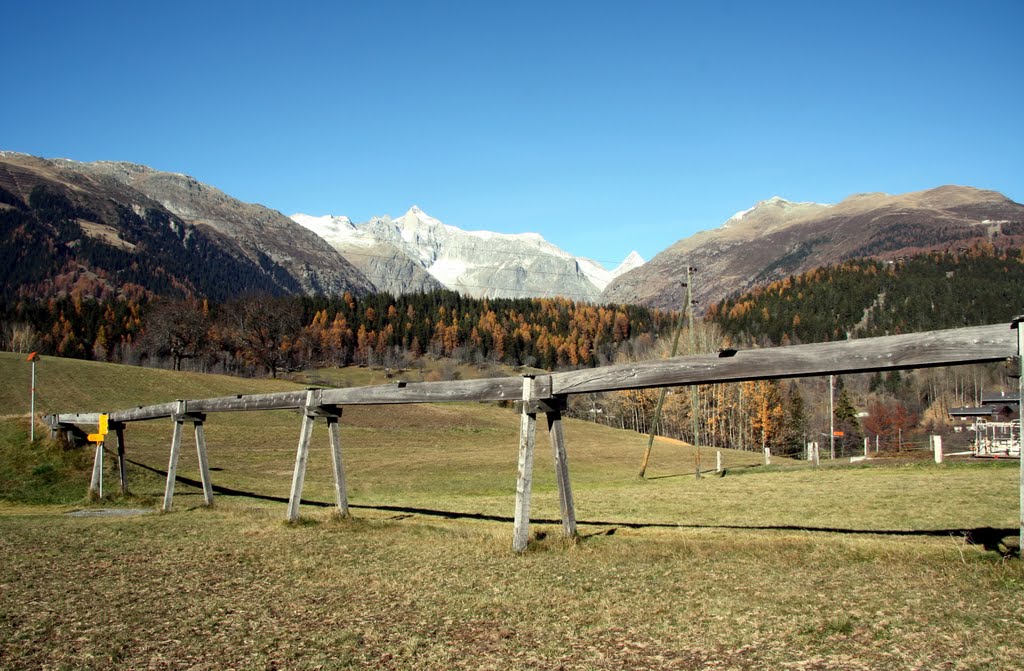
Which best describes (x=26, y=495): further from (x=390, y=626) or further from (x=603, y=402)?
(x=603, y=402)

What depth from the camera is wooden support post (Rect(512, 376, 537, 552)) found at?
10.8 m

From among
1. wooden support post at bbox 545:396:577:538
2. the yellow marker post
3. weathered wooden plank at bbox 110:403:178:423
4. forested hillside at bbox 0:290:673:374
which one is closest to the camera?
wooden support post at bbox 545:396:577:538

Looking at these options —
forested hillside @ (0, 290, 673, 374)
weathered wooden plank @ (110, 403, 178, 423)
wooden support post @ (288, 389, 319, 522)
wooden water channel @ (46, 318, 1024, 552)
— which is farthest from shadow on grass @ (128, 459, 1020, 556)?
forested hillside @ (0, 290, 673, 374)

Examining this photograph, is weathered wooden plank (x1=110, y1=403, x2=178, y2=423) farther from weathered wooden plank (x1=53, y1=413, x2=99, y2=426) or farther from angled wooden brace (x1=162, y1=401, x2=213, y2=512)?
weathered wooden plank (x1=53, y1=413, x2=99, y2=426)

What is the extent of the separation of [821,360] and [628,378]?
2.69m

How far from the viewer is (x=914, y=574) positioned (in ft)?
26.0

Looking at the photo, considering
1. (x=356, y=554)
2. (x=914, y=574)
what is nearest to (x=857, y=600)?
(x=914, y=574)

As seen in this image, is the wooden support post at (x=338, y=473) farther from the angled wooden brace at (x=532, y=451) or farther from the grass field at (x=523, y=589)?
the angled wooden brace at (x=532, y=451)

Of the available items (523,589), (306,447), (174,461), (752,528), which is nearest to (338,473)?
(306,447)

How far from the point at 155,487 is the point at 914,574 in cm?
2655

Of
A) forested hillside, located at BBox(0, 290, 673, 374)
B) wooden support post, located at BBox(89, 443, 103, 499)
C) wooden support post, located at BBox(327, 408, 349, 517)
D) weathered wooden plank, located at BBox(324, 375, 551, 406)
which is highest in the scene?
forested hillside, located at BBox(0, 290, 673, 374)

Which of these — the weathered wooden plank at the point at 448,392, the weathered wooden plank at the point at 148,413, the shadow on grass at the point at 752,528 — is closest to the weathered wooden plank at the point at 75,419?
the weathered wooden plank at the point at 148,413

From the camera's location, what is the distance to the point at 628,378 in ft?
34.0

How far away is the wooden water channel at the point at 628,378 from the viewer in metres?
7.72
